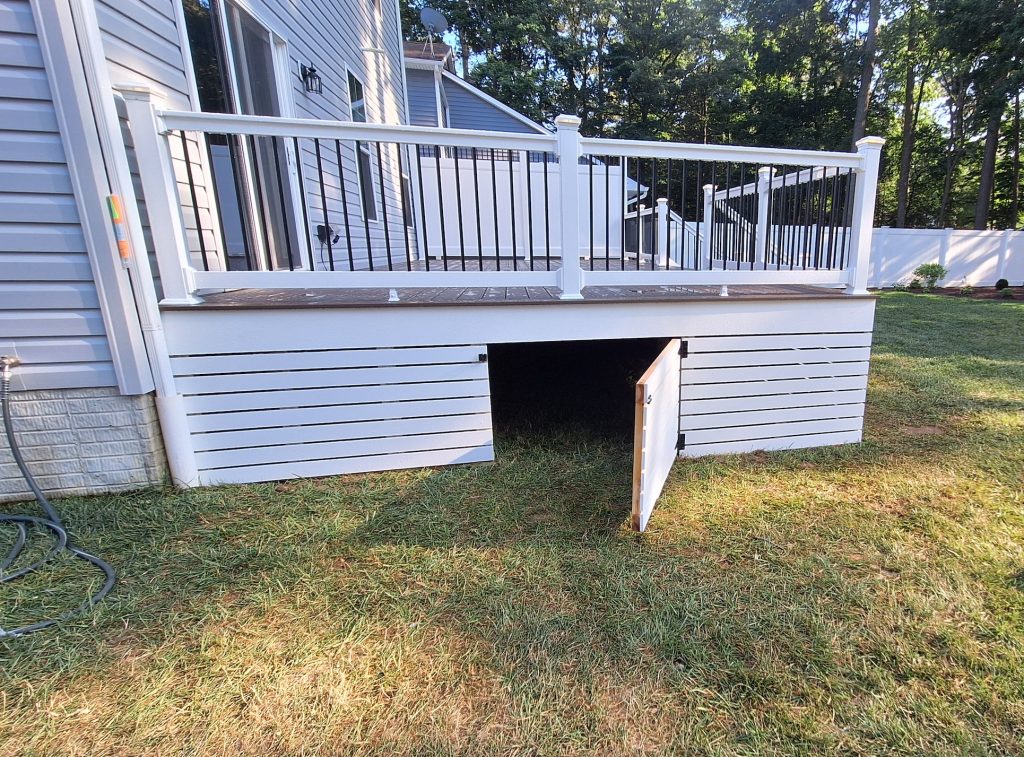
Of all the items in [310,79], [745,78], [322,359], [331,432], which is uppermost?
[745,78]

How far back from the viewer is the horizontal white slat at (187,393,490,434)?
268cm

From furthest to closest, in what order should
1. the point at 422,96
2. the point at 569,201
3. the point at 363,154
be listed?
1. the point at 422,96
2. the point at 363,154
3. the point at 569,201

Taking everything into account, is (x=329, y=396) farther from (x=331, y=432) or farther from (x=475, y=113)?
(x=475, y=113)

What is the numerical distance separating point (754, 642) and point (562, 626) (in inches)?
25.0

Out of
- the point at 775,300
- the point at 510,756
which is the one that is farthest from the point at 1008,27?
the point at 510,756

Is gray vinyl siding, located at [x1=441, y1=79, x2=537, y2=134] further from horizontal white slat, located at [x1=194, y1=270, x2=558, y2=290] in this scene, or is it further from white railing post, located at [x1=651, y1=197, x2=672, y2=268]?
horizontal white slat, located at [x1=194, y1=270, x2=558, y2=290]

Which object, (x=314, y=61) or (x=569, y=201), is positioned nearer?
(x=569, y=201)

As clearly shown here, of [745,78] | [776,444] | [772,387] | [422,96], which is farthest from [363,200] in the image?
[745,78]

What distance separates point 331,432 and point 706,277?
91.9 inches

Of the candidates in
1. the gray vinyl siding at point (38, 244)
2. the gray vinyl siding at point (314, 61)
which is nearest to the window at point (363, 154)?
the gray vinyl siding at point (314, 61)

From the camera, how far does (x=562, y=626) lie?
1765 mm

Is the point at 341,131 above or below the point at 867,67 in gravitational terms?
below

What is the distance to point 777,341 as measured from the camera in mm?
3094

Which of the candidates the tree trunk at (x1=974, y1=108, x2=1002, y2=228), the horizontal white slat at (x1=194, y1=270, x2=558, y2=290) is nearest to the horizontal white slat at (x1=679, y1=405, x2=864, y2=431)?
the horizontal white slat at (x1=194, y1=270, x2=558, y2=290)
